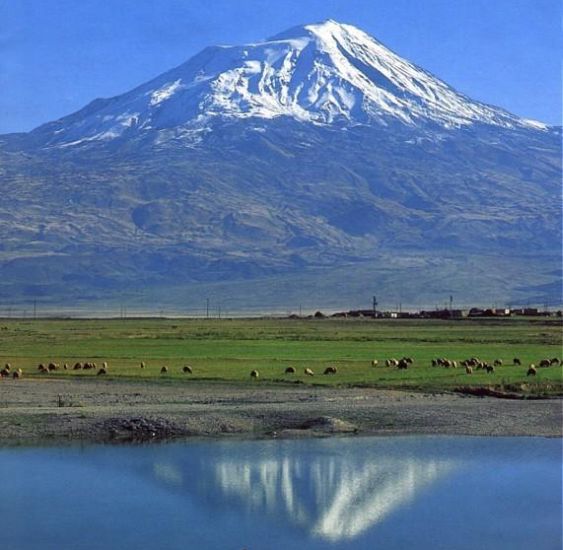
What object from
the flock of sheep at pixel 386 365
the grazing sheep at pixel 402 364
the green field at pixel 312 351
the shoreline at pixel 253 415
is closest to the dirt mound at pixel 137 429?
the shoreline at pixel 253 415

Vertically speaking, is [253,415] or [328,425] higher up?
[253,415]

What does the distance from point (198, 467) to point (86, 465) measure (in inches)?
84.4

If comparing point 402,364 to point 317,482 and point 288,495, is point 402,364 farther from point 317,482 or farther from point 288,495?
point 288,495

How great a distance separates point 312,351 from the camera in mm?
55625

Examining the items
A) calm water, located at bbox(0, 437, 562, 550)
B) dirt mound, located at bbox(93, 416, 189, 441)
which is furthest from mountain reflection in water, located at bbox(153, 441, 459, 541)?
dirt mound, located at bbox(93, 416, 189, 441)

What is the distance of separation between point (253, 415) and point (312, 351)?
25.5m

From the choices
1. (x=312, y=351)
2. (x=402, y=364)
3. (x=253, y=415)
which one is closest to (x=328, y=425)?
(x=253, y=415)

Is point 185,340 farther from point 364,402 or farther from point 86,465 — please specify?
point 86,465

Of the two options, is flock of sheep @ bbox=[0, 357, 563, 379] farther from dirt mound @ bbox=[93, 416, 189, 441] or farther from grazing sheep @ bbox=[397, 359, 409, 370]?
dirt mound @ bbox=[93, 416, 189, 441]

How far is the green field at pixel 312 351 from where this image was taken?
1596 inches

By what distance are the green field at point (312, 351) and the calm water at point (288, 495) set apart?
11788 millimetres

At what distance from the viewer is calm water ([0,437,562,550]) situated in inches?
768

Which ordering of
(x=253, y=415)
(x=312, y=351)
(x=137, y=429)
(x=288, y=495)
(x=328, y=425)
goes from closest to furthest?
(x=288, y=495)
(x=137, y=429)
(x=328, y=425)
(x=253, y=415)
(x=312, y=351)

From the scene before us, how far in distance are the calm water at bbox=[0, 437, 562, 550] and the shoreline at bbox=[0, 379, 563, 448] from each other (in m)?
1.21
